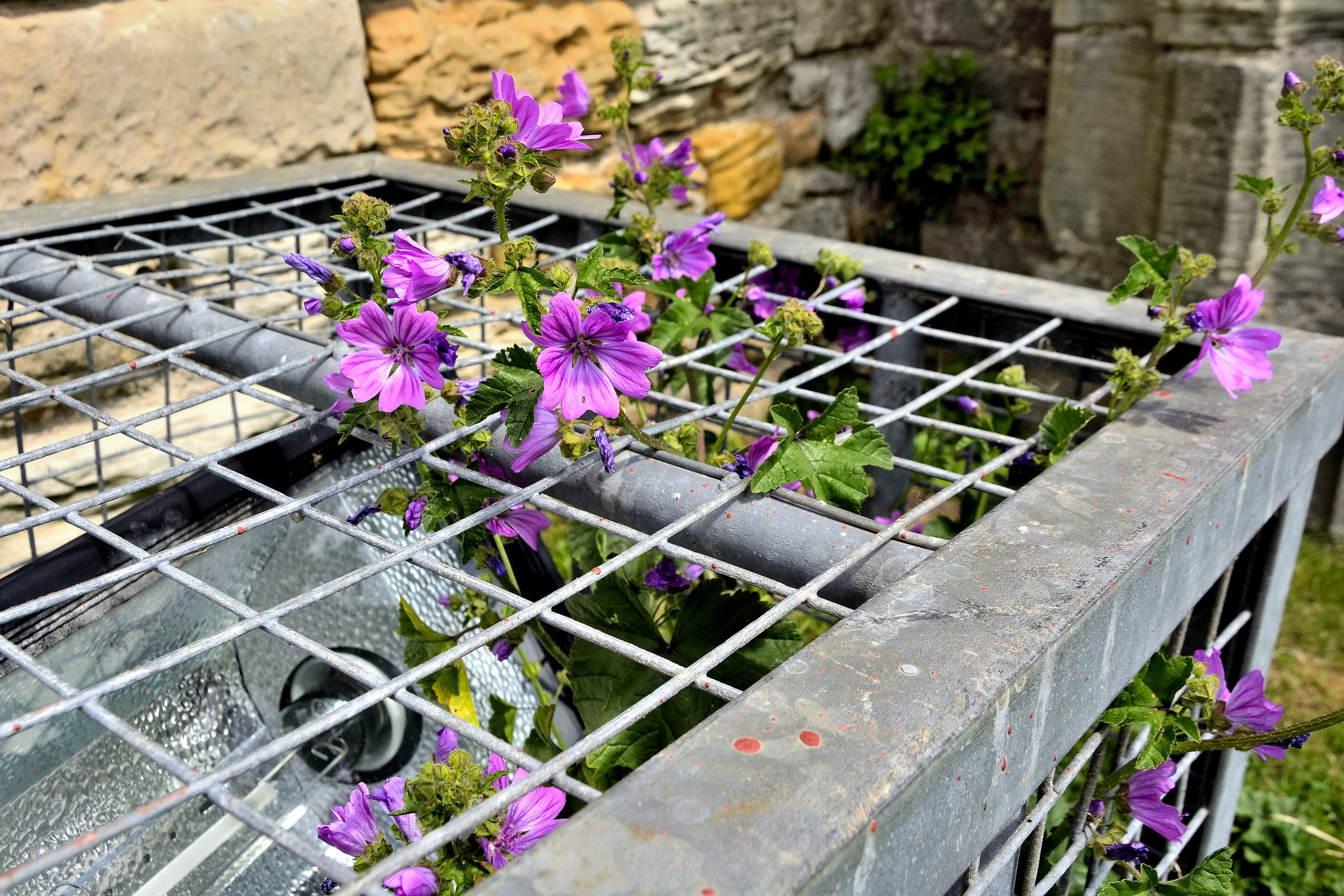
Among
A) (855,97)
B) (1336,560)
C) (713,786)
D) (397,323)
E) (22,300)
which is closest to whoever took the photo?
(713,786)

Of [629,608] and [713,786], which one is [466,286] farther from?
[713,786]

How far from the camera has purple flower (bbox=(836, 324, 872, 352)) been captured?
52.1 inches

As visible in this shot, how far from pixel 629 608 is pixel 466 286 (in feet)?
0.97

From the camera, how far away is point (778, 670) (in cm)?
59

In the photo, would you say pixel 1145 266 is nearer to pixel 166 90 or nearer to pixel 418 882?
pixel 418 882

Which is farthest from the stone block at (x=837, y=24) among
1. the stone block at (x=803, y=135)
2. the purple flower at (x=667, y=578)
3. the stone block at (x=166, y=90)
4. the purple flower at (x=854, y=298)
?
the purple flower at (x=667, y=578)

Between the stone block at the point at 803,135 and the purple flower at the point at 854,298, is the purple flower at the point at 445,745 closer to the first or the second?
the purple flower at the point at 854,298

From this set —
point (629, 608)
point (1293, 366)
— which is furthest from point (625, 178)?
point (1293, 366)

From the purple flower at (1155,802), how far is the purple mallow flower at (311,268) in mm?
790

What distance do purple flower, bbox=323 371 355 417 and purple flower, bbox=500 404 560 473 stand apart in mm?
144

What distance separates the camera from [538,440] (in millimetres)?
802

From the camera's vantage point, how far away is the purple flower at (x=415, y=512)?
85 centimetres

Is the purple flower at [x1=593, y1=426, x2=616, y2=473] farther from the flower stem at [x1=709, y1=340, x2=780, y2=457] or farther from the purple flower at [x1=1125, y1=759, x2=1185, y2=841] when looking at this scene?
the purple flower at [x1=1125, y1=759, x2=1185, y2=841]

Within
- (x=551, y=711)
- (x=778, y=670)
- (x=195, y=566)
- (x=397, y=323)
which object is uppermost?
(x=397, y=323)
